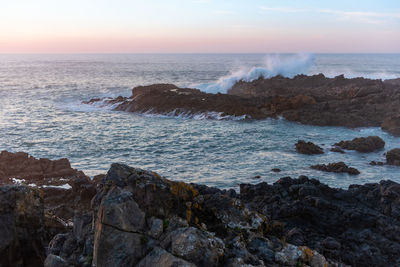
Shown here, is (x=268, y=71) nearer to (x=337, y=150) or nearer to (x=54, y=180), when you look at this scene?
(x=337, y=150)

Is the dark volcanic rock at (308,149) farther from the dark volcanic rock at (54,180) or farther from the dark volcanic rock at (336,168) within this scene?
the dark volcanic rock at (54,180)

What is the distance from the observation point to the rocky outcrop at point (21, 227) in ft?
23.4

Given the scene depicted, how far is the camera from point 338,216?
13.2m

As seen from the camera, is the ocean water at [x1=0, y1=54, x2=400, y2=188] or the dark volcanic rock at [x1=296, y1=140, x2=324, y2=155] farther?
the dark volcanic rock at [x1=296, y1=140, x2=324, y2=155]

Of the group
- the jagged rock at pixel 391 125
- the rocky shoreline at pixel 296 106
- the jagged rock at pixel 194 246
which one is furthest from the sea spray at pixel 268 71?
the jagged rock at pixel 194 246

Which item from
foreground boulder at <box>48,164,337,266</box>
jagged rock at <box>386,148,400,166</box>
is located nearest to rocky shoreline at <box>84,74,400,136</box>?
jagged rock at <box>386,148,400,166</box>

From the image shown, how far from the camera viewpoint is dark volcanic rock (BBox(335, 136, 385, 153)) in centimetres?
2672

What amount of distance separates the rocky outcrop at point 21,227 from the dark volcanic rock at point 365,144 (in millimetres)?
24308

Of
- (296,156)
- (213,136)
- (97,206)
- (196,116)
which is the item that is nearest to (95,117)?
(196,116)

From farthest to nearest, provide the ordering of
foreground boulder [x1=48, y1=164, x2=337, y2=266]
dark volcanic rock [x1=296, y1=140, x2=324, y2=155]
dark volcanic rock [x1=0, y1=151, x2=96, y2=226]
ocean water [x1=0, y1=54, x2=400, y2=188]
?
dark volcanic rock [x1=296, y1=140, x2=324, y2=155], ocean water [x1=0, y1=54, x2=400, y2=188], dark volcanic rock [x1=0, y1=151, x2=96, y2=226], foreground boulder [x1=48, y1=164, x2=337, y2=266]

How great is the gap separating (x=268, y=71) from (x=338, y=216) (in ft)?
224

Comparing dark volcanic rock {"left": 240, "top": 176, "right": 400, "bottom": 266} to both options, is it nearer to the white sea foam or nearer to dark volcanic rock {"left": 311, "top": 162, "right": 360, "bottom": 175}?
dark volcanic rock {"left": 311, "top": 162, "right": 360, "bottom": 175}

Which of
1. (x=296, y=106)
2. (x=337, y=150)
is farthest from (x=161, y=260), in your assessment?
(x=296, y=106)

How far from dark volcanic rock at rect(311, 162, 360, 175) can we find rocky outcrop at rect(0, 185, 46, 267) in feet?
60.1
